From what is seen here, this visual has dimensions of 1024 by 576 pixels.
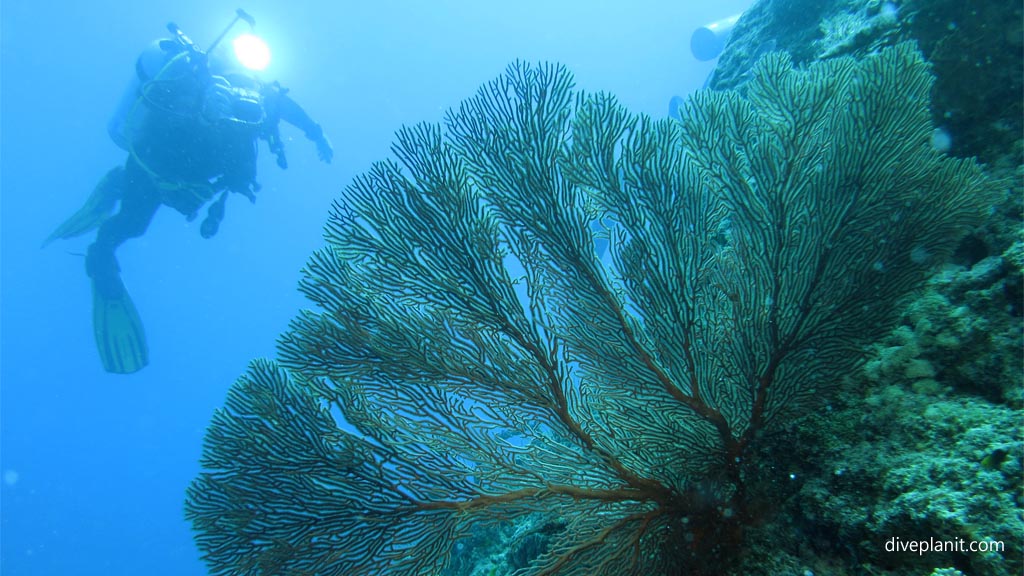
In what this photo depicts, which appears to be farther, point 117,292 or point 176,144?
point 117,292

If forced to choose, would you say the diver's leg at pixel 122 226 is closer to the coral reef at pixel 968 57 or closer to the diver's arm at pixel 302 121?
the diver's arm at pixel 302 121

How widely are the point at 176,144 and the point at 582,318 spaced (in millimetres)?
9599

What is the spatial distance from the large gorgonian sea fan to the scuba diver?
753cm

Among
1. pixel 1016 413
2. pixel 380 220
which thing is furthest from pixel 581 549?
pixel 380 220

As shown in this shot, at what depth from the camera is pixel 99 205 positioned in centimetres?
1060

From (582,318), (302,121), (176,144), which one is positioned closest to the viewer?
(582,318)

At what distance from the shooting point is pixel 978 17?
3.35m

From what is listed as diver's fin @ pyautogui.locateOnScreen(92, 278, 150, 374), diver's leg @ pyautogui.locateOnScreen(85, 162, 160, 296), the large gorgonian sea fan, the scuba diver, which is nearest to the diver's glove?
the scuba diver

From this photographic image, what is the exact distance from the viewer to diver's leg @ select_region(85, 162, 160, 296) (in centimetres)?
1020

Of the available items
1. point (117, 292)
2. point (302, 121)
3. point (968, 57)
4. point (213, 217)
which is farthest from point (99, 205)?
point (968, 57)

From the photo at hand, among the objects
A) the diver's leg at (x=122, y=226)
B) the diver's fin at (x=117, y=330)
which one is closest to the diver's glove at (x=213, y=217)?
the diver's leg at (x=122, y=226)

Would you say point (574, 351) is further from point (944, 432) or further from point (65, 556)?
point (65, 556)

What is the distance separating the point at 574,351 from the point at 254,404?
200 cm

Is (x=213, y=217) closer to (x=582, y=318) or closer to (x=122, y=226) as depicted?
(x=122, y=226)
